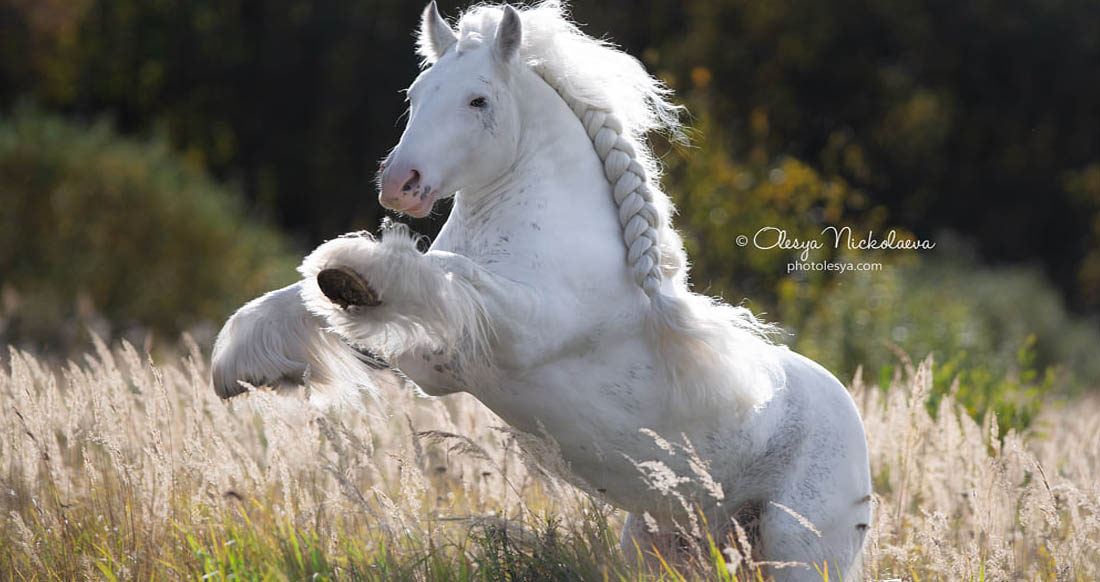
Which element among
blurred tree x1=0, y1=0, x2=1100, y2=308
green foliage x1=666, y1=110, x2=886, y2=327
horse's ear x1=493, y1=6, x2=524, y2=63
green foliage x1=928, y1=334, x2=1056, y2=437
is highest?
blurred tree x1=0, y1=0, x2=1100, y2=308

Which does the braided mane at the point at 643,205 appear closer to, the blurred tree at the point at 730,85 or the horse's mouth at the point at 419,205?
the horse's mouth at the point at 419,205

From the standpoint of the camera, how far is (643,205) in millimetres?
3213

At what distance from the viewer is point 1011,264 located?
880 inches

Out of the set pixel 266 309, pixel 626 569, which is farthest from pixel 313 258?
pixel 626 569

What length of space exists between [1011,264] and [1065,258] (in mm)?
1206

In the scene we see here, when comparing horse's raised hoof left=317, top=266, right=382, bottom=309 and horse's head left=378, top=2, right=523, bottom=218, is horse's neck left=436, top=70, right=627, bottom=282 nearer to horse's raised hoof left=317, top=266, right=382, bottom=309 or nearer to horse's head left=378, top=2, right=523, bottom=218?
horse's head left=378, top=2, right=523, bottom=218

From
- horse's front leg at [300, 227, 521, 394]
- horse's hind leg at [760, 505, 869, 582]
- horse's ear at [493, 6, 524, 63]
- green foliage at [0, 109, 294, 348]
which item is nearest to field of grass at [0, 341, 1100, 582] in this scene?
horse's hind leg at [760, 505, 869, 582]

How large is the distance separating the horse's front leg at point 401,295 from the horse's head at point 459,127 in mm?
220

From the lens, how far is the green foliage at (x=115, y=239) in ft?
39.1

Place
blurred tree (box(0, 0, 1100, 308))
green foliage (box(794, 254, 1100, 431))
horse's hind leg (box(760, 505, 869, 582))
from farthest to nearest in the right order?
1. blurred tree (box(0, 0, 1100, 308))
2. green foliage (box(794, 254, 1100, 431))
3. horse's hind leg (box(760, 505, 869, 582))

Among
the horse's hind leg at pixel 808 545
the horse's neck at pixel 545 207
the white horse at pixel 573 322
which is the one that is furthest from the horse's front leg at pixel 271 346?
the horse's hind leg at pixel 808 545

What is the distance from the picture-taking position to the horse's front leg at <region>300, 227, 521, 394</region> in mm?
2668

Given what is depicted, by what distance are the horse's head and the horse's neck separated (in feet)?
→ 0.18

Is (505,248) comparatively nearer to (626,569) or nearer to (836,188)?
(626,569)
